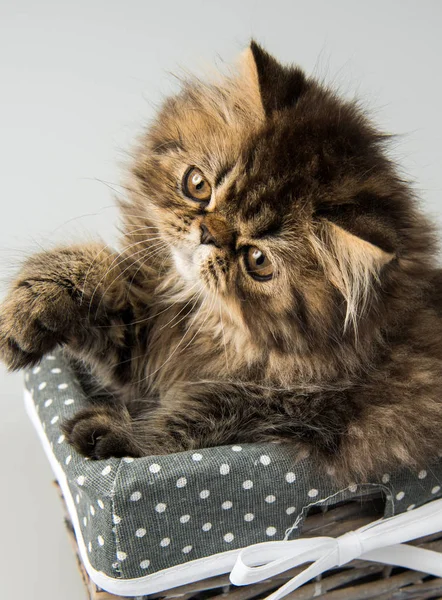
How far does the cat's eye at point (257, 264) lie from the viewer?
113 centimetres

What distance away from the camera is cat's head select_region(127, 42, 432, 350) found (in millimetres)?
1092

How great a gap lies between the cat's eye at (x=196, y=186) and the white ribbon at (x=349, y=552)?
0.63 metres

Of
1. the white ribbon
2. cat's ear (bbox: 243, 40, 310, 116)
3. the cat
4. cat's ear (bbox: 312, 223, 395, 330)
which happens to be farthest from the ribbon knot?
cat's ear (bbox: 243, 40, 310, 116)

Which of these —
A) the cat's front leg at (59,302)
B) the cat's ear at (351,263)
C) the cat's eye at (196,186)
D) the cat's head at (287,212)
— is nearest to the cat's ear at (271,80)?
the cat's head at (287,212)

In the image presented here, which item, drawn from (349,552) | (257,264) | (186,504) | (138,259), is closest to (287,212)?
(257,264)

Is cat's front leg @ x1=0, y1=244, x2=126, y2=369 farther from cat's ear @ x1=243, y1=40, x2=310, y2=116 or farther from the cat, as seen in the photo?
cat's ear @ x1=243, y1=40, x2=310, y2=116

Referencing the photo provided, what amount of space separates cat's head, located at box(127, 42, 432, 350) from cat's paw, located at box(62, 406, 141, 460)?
0.30m

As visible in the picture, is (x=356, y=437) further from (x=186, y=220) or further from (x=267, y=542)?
(x=186, y=220)

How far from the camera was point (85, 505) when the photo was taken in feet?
3.48

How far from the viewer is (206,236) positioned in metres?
1.16

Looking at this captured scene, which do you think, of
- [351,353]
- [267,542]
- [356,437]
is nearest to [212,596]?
[267,542]

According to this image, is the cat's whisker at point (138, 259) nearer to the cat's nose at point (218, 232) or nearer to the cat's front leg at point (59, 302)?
the cat's front leg at point (59, 302)

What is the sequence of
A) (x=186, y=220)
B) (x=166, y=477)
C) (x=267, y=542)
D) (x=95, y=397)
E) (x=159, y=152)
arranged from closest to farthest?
1. (x=166, y=477)
2. (x=267, y=542)
3. (x=186, y=220)
4. (x=159, y=152)
5. (x=95, y=397)

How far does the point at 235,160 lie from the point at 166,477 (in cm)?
57
